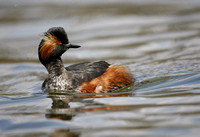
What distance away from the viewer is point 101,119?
6383 mm

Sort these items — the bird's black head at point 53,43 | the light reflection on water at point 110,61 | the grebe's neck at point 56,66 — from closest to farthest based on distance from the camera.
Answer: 1. the light reflection on water at point 110,61
2. the bird's black head at point 53,43
3. the grebe's neck at point 56,66

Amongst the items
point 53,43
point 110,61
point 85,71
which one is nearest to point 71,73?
point 85,71

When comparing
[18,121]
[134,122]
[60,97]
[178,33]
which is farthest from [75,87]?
[178,33]

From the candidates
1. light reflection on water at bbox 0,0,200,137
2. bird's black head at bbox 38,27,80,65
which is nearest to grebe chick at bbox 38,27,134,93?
bird's black head at bbox 38,27,80,65

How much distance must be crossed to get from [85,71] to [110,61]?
133 inches

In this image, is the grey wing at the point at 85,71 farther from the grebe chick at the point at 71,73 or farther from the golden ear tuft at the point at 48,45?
the golden ear tuft at the point at 48,45

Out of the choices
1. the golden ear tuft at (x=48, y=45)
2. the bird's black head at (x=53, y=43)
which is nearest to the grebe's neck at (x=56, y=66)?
the bird's black head at (x=53, y=43)

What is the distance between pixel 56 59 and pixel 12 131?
2.77 metres

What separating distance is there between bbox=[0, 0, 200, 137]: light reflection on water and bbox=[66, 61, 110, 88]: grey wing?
38cm

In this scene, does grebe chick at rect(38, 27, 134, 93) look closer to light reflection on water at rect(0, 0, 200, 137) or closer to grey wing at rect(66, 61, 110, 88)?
grey wing at rect(66, 61, 110, 88)

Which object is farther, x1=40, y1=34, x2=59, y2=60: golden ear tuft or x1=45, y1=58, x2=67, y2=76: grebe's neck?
x1=45, y1=58, x2=67, y2=76: grebe's neck

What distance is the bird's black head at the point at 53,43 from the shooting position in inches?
326

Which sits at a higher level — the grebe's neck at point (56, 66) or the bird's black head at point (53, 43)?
the bird's black head at point (53, 43)

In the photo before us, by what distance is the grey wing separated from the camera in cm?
838
